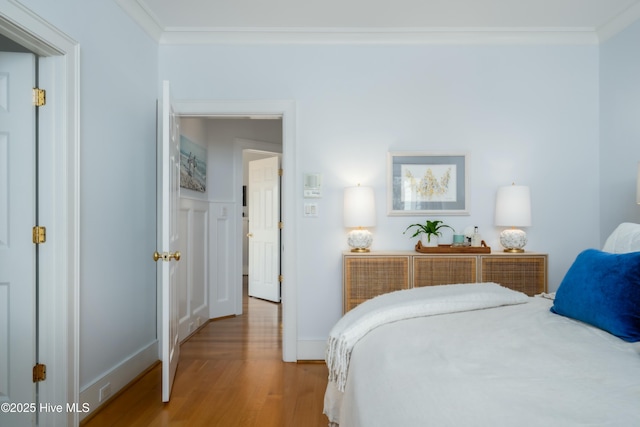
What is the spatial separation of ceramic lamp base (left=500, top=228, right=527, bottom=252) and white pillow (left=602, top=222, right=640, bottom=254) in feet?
4.13

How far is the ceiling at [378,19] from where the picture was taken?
294cm

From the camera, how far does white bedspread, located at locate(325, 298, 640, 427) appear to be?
0.88 meters

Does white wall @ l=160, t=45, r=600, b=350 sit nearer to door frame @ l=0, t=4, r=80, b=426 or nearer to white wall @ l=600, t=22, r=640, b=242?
white wall @ l=600, t=22, r=640, b=242

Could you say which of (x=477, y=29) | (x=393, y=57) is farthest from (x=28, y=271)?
(x=477, y=29)

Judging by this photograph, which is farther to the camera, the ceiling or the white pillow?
the ceiling

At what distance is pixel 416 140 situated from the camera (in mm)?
3395

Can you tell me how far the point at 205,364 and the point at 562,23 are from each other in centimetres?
386

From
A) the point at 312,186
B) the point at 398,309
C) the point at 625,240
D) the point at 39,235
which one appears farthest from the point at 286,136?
the point at 625,240

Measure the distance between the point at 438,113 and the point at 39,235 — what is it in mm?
2888

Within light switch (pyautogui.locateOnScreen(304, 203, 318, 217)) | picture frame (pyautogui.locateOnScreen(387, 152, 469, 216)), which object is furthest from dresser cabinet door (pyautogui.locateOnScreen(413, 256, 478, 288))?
light switch (pyautogui.locateOnScreen(304, 203, 318, 217))

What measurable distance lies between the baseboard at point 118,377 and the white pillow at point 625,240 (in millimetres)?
2800

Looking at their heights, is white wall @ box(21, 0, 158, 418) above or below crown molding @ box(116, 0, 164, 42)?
below

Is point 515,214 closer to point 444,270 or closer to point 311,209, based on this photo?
point 444,270

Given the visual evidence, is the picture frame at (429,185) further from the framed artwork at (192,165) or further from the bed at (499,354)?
the framed artwork at (192,165)
